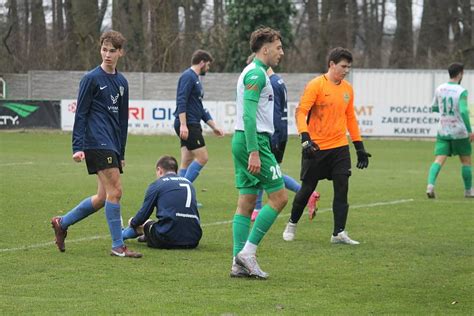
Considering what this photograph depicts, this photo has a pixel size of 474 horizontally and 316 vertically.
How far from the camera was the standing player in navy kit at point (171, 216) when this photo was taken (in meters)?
9.71

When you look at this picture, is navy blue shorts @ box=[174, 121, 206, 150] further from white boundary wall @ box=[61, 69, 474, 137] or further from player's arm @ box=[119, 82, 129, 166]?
white boundary wall @ box=[61, 69, 474, 137]

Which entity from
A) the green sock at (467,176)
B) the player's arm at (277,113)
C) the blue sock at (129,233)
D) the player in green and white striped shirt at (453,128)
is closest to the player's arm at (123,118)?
the blue sock at (129,233)

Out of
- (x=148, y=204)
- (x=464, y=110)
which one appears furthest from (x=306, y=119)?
(x=464, y=110)

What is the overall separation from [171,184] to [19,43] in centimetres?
4019

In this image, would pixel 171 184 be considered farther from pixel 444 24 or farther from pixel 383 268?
pixel 444 24

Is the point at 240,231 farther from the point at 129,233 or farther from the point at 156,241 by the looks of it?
the point at 129,233

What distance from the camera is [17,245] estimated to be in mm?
9836

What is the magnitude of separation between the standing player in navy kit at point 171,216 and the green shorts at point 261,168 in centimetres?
154

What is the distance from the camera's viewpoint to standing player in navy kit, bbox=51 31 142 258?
9.04 meters

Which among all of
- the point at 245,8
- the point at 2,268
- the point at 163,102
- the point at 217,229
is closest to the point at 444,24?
the point at 245,8

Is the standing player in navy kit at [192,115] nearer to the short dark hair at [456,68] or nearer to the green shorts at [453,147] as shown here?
the short dark hair at [456,68]

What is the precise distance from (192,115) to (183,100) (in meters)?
0.34

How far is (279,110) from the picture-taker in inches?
465

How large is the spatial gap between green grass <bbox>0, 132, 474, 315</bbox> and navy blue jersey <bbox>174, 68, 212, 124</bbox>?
1.24 metres
